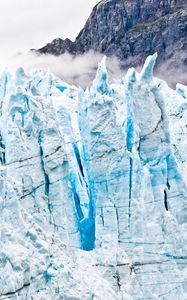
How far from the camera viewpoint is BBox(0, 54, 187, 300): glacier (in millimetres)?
19344

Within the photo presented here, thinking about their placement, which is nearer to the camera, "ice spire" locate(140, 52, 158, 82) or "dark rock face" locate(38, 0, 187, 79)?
"ice spire" locate(140, 52, 158, 82)

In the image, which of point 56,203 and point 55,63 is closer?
point 56,203

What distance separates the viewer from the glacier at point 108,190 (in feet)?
63.5

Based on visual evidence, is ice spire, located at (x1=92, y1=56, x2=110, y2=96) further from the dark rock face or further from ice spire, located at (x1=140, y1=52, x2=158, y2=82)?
the dark rock face

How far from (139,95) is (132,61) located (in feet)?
191

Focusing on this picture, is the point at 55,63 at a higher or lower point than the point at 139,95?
lower

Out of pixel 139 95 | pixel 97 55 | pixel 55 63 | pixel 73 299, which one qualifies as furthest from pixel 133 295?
pixel 97 55

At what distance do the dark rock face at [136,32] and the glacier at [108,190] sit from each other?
56.4 m

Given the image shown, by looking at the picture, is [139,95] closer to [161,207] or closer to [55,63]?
[161,207]

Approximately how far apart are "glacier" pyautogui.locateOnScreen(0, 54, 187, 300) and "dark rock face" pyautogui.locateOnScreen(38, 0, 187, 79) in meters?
56.4

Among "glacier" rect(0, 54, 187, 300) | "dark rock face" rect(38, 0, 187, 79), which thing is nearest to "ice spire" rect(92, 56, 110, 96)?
"glacier" rect(0, 54, 187, 300)

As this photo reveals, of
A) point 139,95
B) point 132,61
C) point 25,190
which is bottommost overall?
point 132,61

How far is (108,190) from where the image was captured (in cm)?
2036

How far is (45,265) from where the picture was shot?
17.2 m
